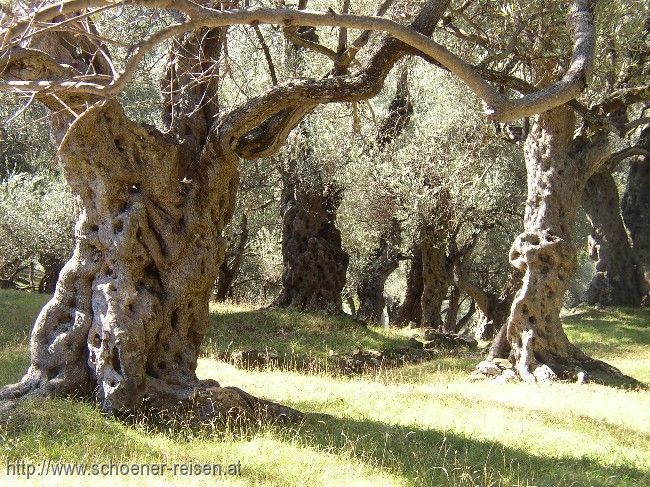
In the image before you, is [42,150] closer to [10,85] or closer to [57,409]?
[57,409]

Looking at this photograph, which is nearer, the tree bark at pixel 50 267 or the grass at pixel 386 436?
the grass at pixel 386 436

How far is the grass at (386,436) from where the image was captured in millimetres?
6289

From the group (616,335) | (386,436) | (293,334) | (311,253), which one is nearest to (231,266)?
(311,253)

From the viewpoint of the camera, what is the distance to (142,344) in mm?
7648

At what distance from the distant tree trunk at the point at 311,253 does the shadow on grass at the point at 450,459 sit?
36.2 ft

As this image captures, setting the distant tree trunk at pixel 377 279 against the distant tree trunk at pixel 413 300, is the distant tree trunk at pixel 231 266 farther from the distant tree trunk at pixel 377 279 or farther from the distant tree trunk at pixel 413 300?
the distant tree trunk at pixel 413 300

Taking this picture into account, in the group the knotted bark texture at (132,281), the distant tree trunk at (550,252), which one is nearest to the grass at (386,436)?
the knotted bark texture at (132,281)

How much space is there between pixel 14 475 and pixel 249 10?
418 centimetres

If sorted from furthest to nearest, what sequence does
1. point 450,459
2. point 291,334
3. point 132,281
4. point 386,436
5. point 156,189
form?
point 291,334 < point 156,189 < point 132,281 < point 386,436 < point 450,459

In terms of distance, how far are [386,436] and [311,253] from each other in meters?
11.9

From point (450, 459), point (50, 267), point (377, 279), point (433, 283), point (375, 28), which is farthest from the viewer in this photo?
point (50, 267)

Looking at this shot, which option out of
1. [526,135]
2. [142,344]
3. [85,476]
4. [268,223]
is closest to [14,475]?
[85,476]

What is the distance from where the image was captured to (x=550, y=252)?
12984 millimetres

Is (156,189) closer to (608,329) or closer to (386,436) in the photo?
(386,436)
